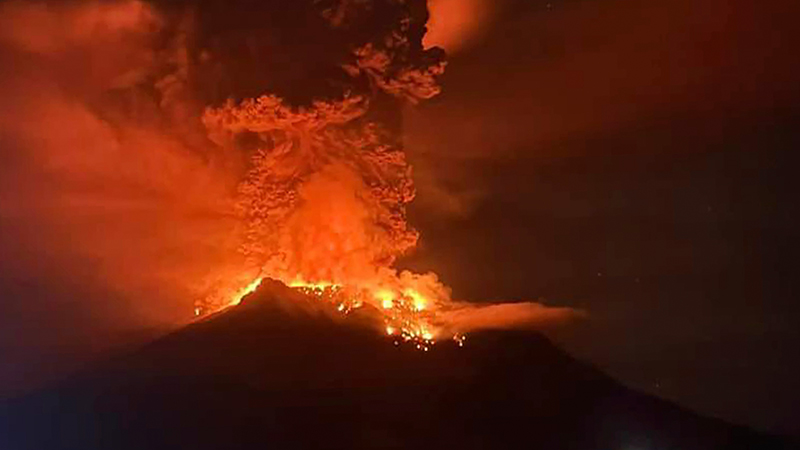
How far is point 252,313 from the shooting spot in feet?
136

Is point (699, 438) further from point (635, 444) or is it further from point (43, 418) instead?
point (43, 418)

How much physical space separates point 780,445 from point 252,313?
936 inches

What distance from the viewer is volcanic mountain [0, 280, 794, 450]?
36875 millimetres

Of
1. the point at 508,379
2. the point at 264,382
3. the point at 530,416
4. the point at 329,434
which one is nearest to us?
the point at 329,434

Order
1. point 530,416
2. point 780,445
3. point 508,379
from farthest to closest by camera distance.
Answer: point 780,445
point 508,379
point 530,416

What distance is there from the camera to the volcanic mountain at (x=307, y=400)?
121 feet

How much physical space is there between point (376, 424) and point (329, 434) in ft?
6.87

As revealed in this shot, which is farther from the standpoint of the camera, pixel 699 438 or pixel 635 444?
pixel 699 438

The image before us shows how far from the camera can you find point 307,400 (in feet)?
132

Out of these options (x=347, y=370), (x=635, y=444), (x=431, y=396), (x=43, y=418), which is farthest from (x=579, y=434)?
(x=43, y=418)

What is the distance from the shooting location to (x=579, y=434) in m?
42.4

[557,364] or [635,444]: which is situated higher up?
[557,364]

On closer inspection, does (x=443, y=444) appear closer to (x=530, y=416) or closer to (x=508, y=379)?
(x=530, y=416)

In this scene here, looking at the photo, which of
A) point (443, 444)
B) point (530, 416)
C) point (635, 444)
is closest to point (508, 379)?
point (530, 416)
